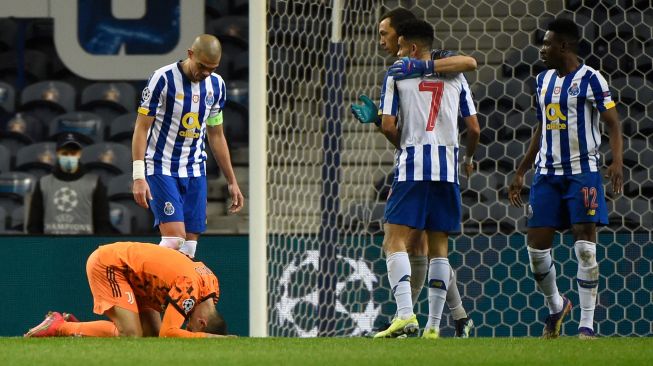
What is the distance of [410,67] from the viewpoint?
5879mm

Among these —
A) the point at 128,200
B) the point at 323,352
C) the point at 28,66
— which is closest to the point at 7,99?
the point at 28,66

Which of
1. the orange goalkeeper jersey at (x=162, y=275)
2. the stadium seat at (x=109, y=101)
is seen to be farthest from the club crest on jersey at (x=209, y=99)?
the stadium seat at (x=109, y=101)

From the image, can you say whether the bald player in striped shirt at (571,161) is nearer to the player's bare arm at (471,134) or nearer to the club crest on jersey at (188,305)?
the player's bare arm at (471,134)

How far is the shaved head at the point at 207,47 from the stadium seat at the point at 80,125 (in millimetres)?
5218

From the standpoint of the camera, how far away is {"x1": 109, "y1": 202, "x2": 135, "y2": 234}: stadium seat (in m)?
10.2

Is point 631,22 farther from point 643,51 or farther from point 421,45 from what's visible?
point 421,45

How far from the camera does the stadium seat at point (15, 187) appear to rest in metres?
10.7

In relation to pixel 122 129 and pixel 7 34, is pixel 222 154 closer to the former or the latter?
pixel 122 129

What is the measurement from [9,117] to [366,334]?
498 centimetres

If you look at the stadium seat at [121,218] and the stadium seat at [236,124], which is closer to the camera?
the stadium seat at [121,218]

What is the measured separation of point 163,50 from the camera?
1201 centimetres

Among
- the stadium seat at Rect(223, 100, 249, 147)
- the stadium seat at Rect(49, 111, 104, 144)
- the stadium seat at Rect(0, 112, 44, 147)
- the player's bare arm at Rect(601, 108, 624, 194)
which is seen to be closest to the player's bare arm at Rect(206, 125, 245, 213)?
the player's bare arm at Rect(601, 108, 624, 194)

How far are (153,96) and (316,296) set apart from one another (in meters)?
1.98

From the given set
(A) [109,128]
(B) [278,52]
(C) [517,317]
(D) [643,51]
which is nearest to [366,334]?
(C) [517,317]
